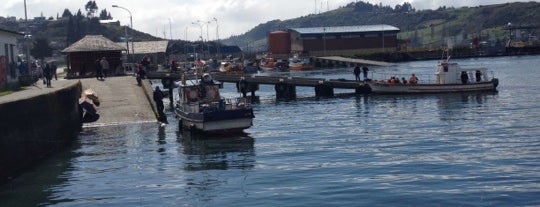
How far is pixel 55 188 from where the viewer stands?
85.4ft

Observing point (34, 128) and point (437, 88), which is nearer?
point (34, 128)

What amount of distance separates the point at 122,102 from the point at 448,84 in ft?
89.4

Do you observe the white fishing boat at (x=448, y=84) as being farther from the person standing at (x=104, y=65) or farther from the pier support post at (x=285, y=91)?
the person standing at (x=104, y=65)

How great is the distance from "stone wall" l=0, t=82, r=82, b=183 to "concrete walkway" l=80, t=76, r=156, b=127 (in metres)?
2.67

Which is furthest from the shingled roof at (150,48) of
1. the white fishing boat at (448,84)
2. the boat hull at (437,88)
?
the boat hull at (437,88)

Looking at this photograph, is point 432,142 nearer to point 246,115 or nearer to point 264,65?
point 246,115

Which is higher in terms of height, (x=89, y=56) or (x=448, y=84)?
(x=89, y=56)

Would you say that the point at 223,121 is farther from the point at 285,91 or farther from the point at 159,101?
the point at 285,91

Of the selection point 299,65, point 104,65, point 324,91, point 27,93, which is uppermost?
point 104,65

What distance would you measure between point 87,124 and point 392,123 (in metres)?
16.4

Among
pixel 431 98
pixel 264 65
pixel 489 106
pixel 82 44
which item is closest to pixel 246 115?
pixel 489 106

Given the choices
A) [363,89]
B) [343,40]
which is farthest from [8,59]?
[343,40]

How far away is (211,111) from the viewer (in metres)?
38.1

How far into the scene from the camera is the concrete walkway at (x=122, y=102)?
43250 millimetres
